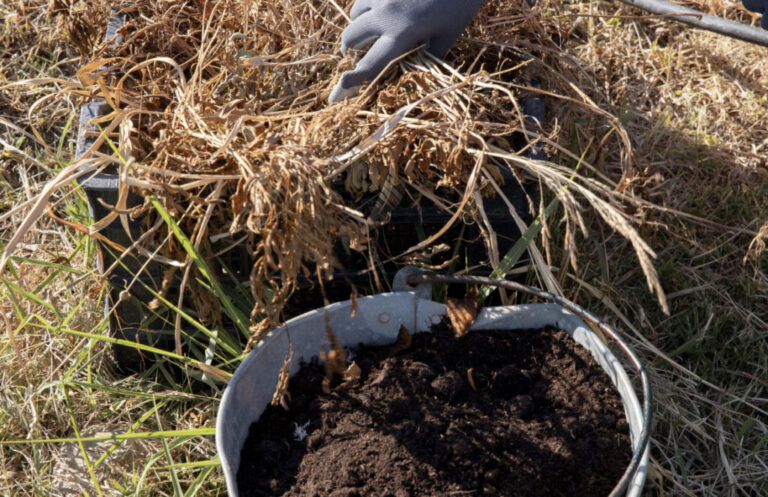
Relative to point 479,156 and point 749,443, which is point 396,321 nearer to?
point 479,156

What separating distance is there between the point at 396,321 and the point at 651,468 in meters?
0.57

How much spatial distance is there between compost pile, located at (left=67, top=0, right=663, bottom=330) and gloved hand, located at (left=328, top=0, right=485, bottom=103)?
1.8 inches

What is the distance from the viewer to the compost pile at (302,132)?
1271 millimetres

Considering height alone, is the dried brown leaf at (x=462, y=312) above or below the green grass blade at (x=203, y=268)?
below

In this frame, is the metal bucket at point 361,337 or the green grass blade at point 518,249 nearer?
the metal bucket at point 361,337

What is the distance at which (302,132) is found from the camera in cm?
142

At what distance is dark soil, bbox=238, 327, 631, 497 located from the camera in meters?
1.23

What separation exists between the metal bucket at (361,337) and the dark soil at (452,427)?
2cm

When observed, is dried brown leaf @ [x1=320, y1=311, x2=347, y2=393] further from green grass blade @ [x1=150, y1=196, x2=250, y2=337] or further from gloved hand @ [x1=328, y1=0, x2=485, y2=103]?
gloved hand @ [x1=328, y1=0, x2=485, y2=103]

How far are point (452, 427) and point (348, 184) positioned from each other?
0.48m

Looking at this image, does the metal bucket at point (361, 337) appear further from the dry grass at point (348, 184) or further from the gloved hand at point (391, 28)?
the gloved hand at point (391, 28)

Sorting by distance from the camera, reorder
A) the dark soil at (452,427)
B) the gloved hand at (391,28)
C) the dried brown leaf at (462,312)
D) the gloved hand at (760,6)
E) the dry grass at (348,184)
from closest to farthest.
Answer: the dark soil at (452,427) < the dry grass at (348,184) < the dried brown leaf at (462,312) < the gloved hand at (391,28) < the gloved hand at (760,6)

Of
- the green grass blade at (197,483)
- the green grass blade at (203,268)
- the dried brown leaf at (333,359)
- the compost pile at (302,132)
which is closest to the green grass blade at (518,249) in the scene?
the compost pile at (302,132)

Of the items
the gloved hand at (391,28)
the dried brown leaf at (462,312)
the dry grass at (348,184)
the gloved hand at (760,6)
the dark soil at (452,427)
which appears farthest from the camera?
the gloved hand at (760,6)
